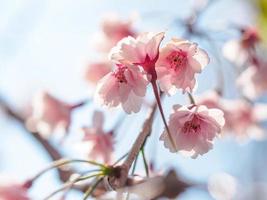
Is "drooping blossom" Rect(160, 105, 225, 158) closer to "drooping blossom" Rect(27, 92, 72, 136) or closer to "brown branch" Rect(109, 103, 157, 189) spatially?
"brown branch" Rect(109, 103, 157, 189)

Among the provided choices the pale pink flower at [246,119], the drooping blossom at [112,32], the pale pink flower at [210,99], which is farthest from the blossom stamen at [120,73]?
the pale pink flower at [246,119]

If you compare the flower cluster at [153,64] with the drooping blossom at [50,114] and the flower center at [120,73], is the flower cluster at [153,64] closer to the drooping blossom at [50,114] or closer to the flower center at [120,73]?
the flower center at [120,73]

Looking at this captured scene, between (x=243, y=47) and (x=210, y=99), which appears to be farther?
(x=243, y=47)

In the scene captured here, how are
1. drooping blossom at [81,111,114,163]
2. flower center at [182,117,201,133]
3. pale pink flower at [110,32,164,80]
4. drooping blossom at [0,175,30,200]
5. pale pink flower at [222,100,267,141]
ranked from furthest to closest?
pale pink flower at [222,100,267,141]
drooping blossom at [81,111,114,163]
drooping blossom at [0,175,30,200]
flower center at [182,117,201,133]
pale pink flower at [110,32,164,80]

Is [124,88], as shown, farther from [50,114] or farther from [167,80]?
[50,114]

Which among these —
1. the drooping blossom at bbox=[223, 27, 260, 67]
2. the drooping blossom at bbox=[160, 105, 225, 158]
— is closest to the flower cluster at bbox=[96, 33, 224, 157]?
the drooping blossom at bbox=[160, 105, 225, 158]

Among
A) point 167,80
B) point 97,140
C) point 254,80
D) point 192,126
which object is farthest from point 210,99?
point 167,80
